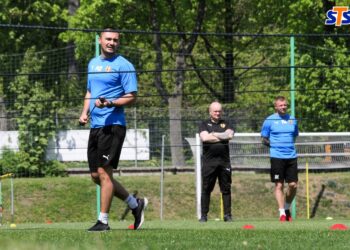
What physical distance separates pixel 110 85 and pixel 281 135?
525 cm

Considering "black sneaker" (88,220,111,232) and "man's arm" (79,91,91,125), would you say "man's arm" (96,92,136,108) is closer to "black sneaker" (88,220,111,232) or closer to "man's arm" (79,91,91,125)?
"man's arm" (79,91,91,125)

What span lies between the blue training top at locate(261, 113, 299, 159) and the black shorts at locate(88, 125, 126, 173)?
5247mm

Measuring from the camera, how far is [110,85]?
9.99 meters

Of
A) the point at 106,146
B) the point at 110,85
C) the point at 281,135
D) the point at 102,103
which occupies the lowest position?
the point at 281,135

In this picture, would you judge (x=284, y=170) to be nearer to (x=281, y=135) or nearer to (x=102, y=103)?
(x=281, y=135)

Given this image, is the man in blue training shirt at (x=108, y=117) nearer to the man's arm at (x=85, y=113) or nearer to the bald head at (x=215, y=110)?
the man's arm at (x=85, y=113)

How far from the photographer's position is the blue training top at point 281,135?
14.6m

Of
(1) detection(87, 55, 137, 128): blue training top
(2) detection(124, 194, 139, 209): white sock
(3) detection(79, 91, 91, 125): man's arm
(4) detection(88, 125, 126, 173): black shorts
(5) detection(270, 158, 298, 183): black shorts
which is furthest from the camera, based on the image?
(5) detection(270, 158, 298, 183): black shorts

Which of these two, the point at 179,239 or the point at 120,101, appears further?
the point at 120,101

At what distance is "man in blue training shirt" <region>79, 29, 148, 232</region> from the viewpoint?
9734 millimetres

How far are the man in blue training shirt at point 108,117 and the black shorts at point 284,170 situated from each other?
15.8 ft

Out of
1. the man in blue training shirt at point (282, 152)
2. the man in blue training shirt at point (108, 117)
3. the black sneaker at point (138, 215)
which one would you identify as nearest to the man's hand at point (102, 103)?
the man in blue training shirt at point (108, 117)

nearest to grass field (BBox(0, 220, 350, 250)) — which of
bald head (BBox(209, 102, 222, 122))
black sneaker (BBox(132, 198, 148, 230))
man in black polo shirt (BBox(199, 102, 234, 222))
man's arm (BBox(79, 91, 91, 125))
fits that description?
black sneaker (BBox(132, 198, 148, 230))
